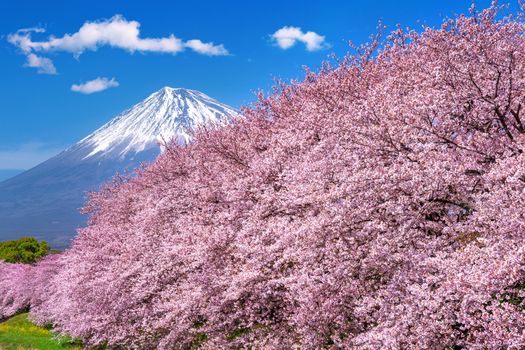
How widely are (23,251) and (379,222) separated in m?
70.6

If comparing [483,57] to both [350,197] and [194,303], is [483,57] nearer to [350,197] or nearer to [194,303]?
[350,197]

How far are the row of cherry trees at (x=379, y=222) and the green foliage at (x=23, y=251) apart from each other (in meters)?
55.9

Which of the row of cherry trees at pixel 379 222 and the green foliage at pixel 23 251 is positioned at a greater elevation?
the green foliage at pixel 23 251

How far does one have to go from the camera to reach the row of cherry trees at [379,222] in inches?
264

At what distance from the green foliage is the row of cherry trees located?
55934 mm

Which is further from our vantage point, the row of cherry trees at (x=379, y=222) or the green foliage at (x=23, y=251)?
the green foliage at (x=23, y=251)

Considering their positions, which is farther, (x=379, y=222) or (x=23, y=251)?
(x=23, y=251)

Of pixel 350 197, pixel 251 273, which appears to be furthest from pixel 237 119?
pixel 350 197

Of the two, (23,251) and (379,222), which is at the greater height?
(23,251)

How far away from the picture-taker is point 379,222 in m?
8.99

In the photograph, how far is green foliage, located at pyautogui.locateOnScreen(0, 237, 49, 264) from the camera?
66.8 meters

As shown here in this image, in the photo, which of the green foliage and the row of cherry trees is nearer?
the row of cherry trees

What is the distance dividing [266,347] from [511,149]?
24.7 ft

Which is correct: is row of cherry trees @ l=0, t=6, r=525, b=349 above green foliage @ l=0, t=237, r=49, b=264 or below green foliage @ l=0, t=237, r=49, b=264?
below
